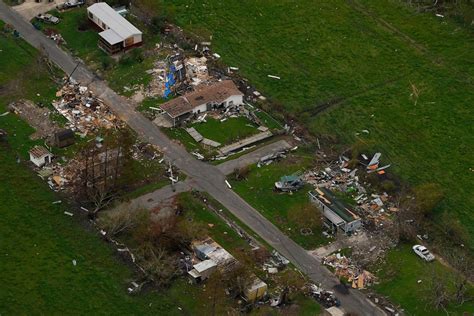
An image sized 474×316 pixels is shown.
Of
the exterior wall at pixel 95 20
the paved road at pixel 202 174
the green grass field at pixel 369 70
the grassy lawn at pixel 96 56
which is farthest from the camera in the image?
the exterior wall at pixel 95 20

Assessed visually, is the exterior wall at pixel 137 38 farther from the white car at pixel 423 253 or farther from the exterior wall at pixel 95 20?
the white car at pixel 423 253

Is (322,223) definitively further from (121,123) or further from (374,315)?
(121,123)

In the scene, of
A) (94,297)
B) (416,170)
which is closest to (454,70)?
(416,170)

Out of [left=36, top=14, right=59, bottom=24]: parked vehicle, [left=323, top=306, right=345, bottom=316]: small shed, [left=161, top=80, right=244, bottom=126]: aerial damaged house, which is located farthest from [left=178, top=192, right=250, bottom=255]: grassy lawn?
[left=36, top=14, right=59, bottom=24]: parked vehicle

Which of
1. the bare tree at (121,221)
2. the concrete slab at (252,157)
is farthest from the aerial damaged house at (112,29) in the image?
the bare tree at (121,221)

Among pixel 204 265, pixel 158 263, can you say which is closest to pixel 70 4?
pixel 158 263

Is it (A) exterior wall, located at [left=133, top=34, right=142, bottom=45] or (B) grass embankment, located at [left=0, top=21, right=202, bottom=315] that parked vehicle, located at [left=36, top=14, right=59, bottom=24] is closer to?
(A) exterior wall, located at [left=133, top=34, right=142, bottom=45]
